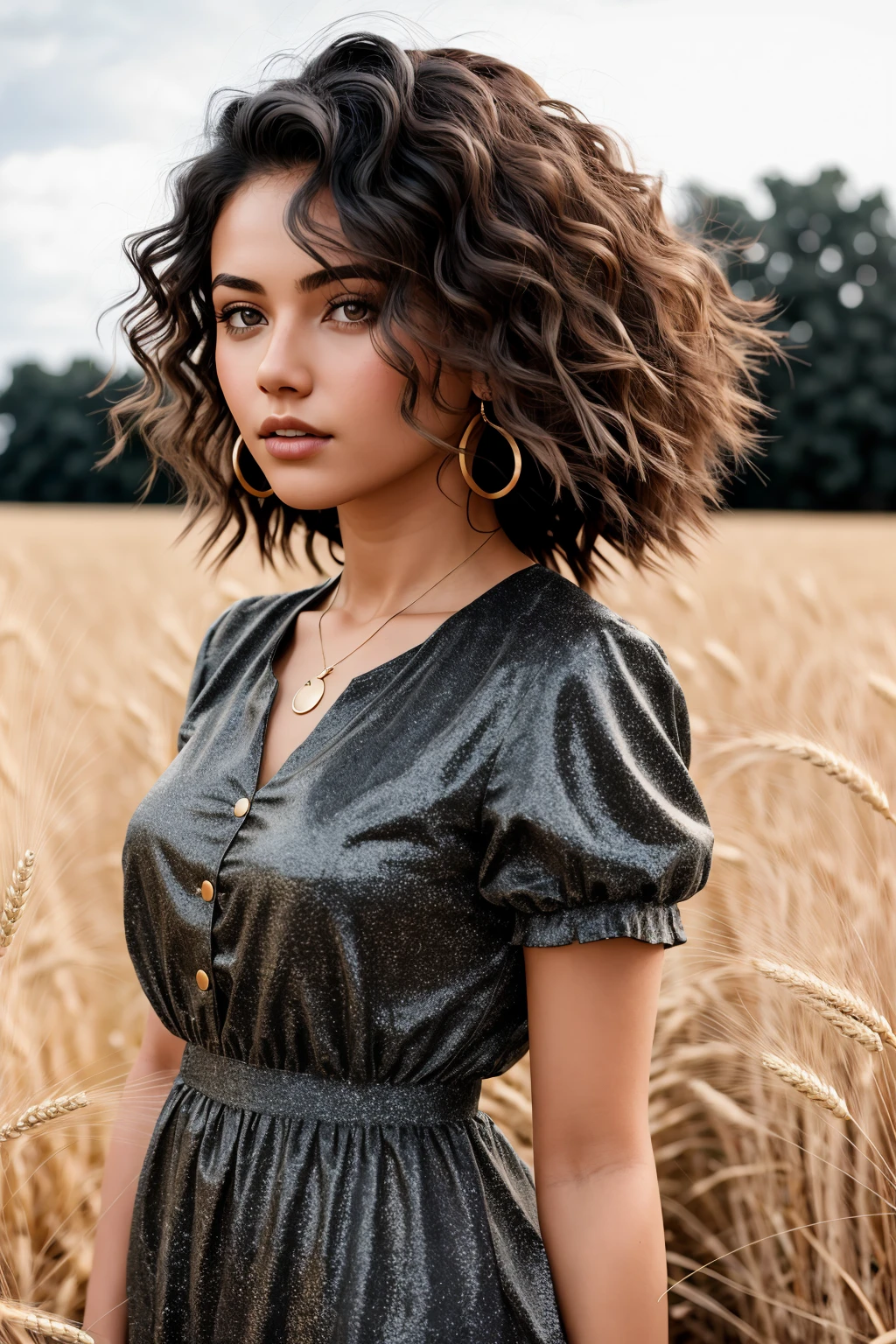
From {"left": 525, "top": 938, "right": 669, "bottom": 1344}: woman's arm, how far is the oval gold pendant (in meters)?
0.29

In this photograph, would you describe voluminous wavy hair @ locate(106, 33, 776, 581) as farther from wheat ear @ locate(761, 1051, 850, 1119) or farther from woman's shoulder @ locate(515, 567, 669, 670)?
wheat ear @ locate(761, 1051, 850, 1119)

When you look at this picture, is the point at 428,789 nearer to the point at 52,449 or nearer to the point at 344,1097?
the point at 344,1097

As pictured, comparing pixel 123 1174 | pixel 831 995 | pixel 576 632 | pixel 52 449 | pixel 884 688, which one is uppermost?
pixel 576 632

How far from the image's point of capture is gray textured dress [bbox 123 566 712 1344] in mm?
860

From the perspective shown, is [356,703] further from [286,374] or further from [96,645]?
[96,645]

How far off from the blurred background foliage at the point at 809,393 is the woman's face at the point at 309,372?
22.5m

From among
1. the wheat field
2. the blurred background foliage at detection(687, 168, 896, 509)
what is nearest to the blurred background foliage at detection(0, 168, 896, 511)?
the blurred background foliage at detection(687, 168, 896, 509)

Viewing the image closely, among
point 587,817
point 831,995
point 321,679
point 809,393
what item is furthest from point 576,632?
point 809,393

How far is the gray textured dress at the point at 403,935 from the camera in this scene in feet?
2.82

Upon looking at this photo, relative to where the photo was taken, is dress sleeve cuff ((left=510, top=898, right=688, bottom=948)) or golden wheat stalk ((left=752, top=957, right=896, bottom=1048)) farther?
golden wheat stalk ((left=752, top=957, right=896, bottom=1048))

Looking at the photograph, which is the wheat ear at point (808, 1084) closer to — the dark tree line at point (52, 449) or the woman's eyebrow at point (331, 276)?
the woman's eyebrow at point (331, 276)

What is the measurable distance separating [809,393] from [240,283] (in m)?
25.4

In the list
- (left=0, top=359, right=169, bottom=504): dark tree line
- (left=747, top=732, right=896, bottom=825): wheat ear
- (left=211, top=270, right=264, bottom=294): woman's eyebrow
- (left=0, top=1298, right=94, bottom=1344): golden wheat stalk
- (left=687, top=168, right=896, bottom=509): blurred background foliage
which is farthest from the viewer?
(left=0, top=359, right=169, bottom=504): dark tree line

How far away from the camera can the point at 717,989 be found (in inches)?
62.9
